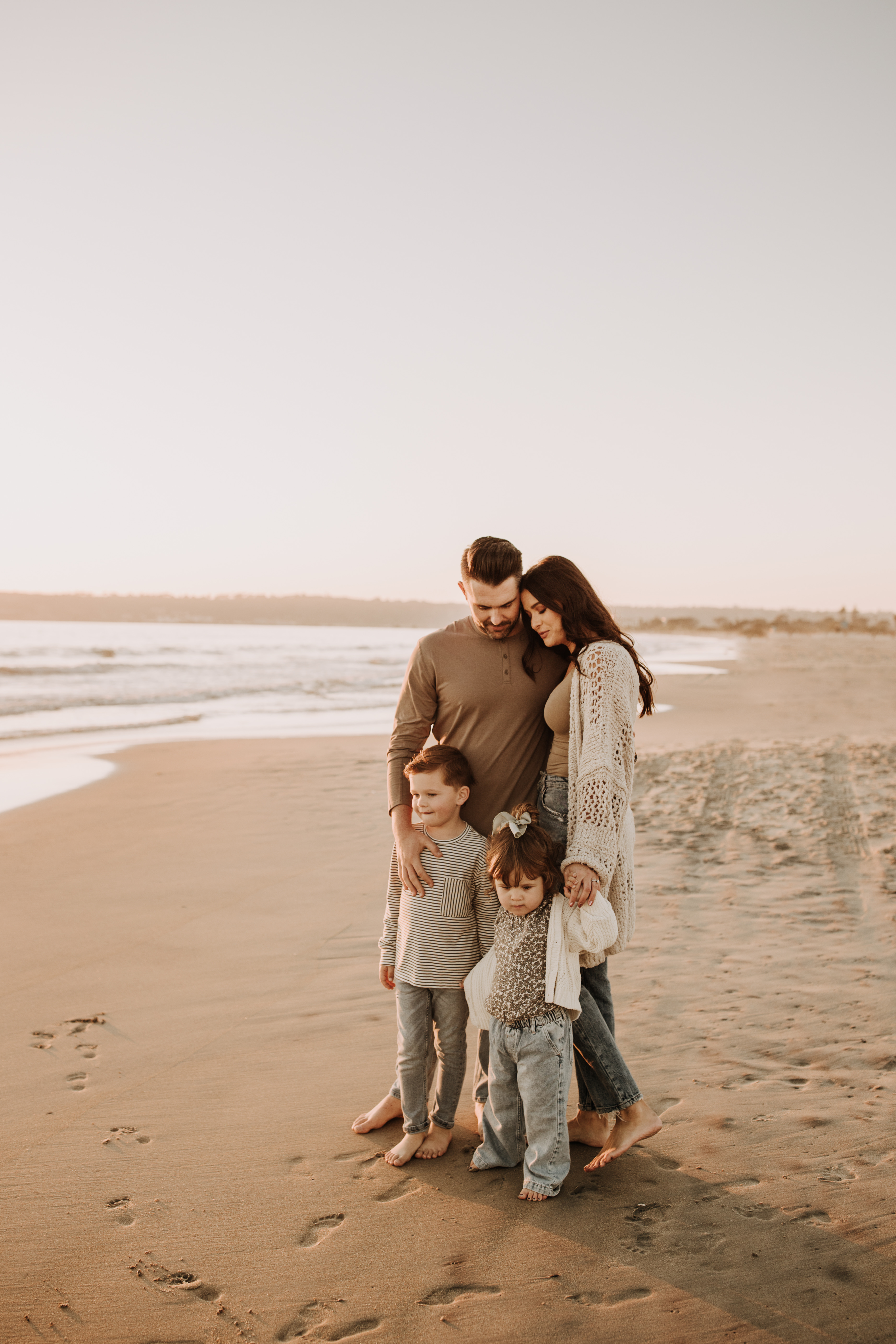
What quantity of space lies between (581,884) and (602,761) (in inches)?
14.9

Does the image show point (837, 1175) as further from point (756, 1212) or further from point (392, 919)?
point (392, 919)

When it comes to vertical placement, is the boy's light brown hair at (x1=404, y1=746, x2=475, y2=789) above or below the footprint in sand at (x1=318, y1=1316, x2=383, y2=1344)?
above

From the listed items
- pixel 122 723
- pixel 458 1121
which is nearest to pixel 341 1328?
pixel 458 1121

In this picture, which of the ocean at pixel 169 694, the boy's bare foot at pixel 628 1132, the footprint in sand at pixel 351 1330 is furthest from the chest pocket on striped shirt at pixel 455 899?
the ocean at pixel 169 694

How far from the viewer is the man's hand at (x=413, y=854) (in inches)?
118

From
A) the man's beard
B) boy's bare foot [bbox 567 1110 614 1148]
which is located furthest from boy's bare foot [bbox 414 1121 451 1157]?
the man's beard

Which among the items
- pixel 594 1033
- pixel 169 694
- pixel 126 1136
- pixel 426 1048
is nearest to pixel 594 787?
pixel 594 1033

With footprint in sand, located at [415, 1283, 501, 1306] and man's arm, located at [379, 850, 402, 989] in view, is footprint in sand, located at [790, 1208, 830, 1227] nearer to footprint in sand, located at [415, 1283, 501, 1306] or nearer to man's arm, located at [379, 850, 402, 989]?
footprint in sand, located at [415, 1283, 501, 1306]

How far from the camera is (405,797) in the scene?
10.2 feet

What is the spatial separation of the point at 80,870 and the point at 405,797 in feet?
14.1

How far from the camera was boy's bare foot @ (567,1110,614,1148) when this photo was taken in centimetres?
304

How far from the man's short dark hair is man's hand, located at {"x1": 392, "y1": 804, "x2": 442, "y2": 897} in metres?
0.87

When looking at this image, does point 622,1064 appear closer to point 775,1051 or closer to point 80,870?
point 775,1051

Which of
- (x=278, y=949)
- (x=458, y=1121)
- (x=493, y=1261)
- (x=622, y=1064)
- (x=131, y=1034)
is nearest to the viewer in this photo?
(x=493, y=1261)
